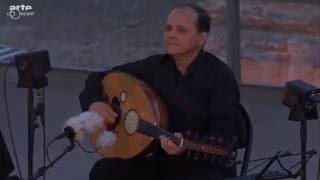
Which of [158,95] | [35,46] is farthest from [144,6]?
[158,95]

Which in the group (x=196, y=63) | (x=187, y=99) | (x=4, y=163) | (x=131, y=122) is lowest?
(x=4, y=163)

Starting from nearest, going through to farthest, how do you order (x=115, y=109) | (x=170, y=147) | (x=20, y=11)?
(x=170, y=147), (x=115, y=109), (x=20, y=11)

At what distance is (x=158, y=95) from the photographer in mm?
4566

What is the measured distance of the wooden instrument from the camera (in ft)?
14.1

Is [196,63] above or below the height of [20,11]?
above

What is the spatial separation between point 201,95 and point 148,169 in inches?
17.2

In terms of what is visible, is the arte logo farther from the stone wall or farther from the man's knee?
the man's knee

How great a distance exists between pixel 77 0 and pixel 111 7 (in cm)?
26

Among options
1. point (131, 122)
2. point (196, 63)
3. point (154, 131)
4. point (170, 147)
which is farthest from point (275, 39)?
point (170, 147)

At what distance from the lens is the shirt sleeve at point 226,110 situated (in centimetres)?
436

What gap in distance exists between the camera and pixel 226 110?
173 inches

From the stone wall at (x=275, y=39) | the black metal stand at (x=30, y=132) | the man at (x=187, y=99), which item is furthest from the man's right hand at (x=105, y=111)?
the stone wall at (x=275, y=39)

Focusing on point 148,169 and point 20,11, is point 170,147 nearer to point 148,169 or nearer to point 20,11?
point 148,169

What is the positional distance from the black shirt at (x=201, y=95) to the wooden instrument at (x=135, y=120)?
0.08 metres
